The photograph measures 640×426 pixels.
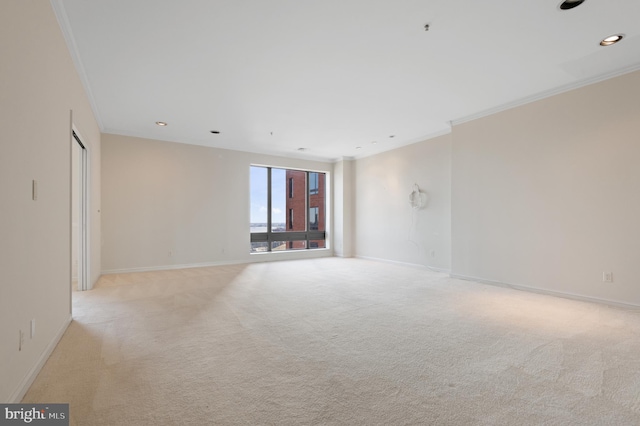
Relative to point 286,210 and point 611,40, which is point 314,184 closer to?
point 286,210

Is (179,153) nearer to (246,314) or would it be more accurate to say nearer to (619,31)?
(246,314)

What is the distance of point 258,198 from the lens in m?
7.91

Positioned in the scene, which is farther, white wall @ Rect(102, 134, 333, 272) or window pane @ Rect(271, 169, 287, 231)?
window pane @ Rect(271, 169, 287, 231)

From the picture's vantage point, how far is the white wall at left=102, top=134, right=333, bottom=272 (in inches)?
238

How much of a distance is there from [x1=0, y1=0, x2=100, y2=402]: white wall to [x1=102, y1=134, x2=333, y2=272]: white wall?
3.23m

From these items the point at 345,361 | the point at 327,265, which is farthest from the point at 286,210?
the point at 345,361

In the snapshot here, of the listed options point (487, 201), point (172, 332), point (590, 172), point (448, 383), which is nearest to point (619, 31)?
point (590, 172)

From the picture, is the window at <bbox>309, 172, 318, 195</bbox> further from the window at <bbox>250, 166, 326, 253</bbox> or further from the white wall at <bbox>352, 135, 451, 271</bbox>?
the white wall at <bbox>352, 135, 451, 271</bbox>

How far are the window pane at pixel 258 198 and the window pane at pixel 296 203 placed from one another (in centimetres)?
82

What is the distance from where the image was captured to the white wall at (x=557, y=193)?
3.68 m

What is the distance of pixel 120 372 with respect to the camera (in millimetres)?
2145

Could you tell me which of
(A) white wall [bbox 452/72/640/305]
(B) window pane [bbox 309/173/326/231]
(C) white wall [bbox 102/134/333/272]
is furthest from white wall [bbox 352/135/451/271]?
(C) white wall [bbox 102/134/333/272]

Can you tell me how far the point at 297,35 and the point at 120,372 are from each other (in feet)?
10.2

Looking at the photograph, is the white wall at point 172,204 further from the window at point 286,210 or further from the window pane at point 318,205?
the window pane at point 318,205
